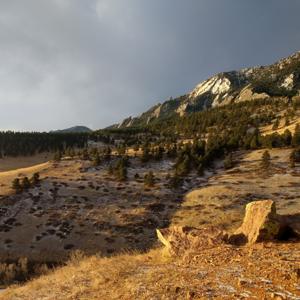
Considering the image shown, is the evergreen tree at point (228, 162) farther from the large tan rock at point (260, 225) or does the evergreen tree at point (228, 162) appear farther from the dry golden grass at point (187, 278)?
the dry golden grass at point (187, 278)

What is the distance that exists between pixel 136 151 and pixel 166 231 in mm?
93098

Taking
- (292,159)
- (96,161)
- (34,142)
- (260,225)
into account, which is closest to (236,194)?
(292,159)

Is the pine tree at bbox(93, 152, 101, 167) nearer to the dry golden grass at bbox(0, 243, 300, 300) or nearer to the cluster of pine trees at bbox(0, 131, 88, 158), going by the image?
the cluster of pine trees at bbox(0, 131, 88, 158)

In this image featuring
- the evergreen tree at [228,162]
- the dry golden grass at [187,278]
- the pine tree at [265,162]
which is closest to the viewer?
the dry golden grass at [187,278]

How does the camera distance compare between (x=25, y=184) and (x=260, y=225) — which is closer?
(x=260, y=225)

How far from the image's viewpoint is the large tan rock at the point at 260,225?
17234 millimetres

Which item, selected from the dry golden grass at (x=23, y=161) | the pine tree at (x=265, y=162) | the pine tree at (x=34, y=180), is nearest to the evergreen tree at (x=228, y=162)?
the pine tree at (x=265, y=162)

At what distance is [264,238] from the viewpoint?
1720cm

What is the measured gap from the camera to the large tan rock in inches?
679

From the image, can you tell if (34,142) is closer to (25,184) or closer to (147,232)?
(25,184)

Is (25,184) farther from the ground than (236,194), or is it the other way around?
(25,184)

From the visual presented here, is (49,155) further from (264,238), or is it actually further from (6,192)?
(264,238)

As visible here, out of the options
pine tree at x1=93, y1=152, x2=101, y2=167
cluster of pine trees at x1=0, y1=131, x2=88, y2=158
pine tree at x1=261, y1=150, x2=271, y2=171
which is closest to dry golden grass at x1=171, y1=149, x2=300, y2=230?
pine tree at x1=261, y1=150, x2=271, y2=171

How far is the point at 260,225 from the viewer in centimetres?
1739
